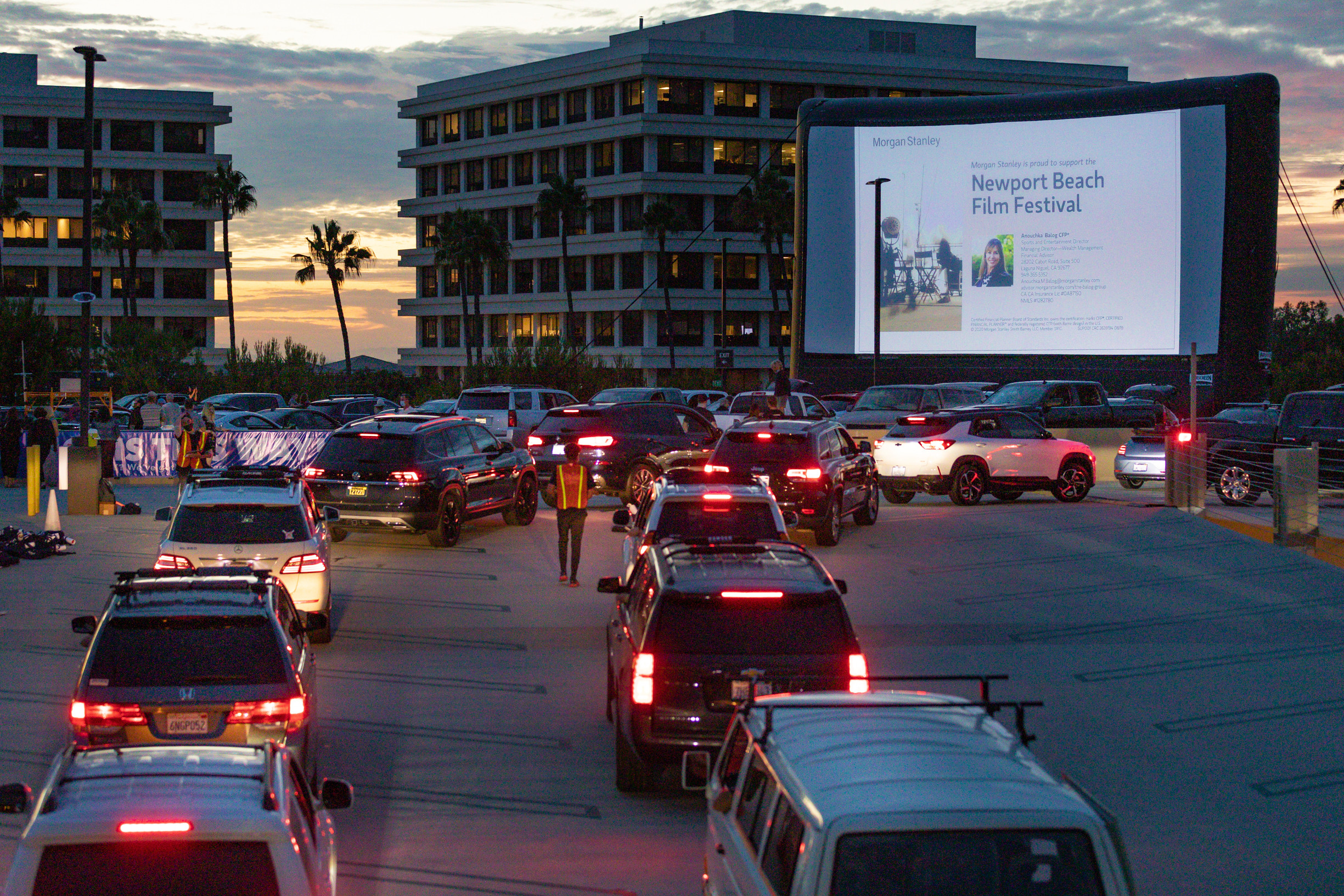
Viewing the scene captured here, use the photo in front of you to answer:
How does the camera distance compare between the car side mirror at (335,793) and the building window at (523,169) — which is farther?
the building window at (523,169)

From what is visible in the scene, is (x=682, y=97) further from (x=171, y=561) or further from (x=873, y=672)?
(x=873, y=672)

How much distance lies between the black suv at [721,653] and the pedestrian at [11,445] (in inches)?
1053

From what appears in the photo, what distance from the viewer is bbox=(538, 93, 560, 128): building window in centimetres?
9575

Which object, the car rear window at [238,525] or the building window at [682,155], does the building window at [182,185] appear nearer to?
the building window at [682,155]

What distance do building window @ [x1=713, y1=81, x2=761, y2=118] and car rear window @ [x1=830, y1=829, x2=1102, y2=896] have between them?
9070cm

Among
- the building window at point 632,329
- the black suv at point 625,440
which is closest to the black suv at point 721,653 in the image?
the black suv at point 625,440

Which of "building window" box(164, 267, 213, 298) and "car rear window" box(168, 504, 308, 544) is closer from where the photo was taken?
"car rear window" box(168, 504, 308, 544)

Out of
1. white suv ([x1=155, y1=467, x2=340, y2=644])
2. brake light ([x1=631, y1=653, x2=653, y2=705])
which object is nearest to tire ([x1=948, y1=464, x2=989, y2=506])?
white suv ([x1=155, y1=467, x2=340, y2=644])

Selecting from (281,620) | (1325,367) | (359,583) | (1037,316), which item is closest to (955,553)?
(359,583)

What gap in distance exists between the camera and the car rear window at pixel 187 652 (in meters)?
8.25

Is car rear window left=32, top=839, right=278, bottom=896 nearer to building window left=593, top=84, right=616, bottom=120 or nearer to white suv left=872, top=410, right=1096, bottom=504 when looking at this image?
white suv left=872, top=410, right=1096, bottom=504

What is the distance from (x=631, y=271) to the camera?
93250mm

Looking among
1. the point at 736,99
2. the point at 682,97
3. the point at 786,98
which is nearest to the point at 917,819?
the point at 682,97

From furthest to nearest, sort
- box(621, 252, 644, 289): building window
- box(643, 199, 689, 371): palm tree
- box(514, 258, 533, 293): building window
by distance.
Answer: box(514, 258, 533, 293): building window < box(621, 252, 644, 289): building window < box(643, 199, 689, 371): palm tree
